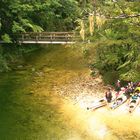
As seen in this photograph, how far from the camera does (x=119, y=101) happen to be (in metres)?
23.1

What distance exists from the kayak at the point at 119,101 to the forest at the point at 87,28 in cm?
153

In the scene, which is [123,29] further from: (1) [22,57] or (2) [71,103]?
(1) [22,57]

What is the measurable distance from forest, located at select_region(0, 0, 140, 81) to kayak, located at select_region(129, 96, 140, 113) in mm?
1789

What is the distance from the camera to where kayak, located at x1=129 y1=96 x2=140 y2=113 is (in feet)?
72.8

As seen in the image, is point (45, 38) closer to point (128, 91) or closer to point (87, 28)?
point (87, 28)

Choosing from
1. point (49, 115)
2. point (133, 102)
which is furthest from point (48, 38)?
point (133, 102)

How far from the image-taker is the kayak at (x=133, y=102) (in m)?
22.2

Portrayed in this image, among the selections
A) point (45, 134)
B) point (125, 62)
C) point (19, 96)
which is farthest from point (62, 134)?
point (125, 62)

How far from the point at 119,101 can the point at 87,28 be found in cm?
583

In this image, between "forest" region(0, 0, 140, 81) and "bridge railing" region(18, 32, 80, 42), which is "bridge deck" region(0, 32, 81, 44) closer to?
"bridge railing" region(18, 32, 80, 42)

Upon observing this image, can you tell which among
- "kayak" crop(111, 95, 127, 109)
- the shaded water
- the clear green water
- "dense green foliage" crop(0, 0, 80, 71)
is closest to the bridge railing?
"dense green foliage" crop(0, 0, 80, 71)

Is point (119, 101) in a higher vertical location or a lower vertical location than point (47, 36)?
lower

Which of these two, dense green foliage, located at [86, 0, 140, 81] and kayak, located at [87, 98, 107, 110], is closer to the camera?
kayak, located at [87, 98, 107, 110]

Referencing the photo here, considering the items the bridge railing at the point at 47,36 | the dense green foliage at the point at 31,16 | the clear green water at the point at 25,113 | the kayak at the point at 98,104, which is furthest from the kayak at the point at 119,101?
the dense green foliage at the point at 31,16
